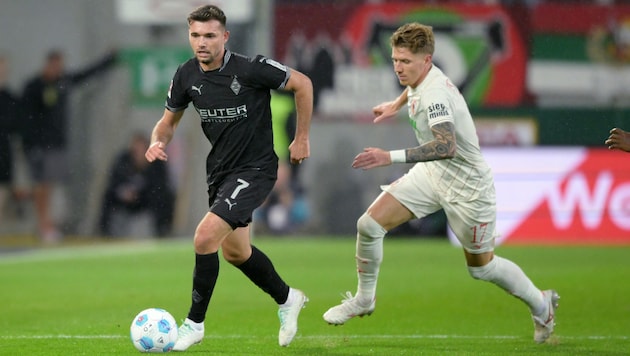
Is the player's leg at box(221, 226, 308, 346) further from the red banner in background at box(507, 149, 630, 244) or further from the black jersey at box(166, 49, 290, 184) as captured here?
the red banner in background at box(507, 149, 630, 244)

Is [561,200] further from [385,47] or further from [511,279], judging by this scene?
[511,279]

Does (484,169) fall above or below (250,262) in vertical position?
above

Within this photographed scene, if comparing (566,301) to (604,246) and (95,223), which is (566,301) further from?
(95,223)

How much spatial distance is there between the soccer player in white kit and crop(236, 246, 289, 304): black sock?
44 cm

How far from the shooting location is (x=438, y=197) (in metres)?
7.95

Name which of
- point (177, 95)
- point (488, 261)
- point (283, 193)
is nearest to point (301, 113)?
point (177, 95)

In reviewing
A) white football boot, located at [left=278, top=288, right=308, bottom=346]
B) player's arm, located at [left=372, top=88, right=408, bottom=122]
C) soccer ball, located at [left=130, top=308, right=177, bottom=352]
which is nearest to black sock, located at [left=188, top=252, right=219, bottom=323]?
soccer ball, located at [left=130, top=308, right=177, bottom=352]

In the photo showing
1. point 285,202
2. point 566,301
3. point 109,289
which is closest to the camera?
point 566,301

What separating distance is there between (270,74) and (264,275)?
1.29 m

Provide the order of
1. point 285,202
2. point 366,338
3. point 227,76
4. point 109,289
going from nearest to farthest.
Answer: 1. point 227,76
2. point 366,338
3. point 109,289
4. point 285,202

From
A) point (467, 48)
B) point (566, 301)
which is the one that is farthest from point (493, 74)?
point (566, 301)

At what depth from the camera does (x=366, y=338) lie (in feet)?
26.7

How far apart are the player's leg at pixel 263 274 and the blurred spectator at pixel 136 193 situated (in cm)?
885

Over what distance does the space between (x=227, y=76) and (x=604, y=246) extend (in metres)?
9.85
